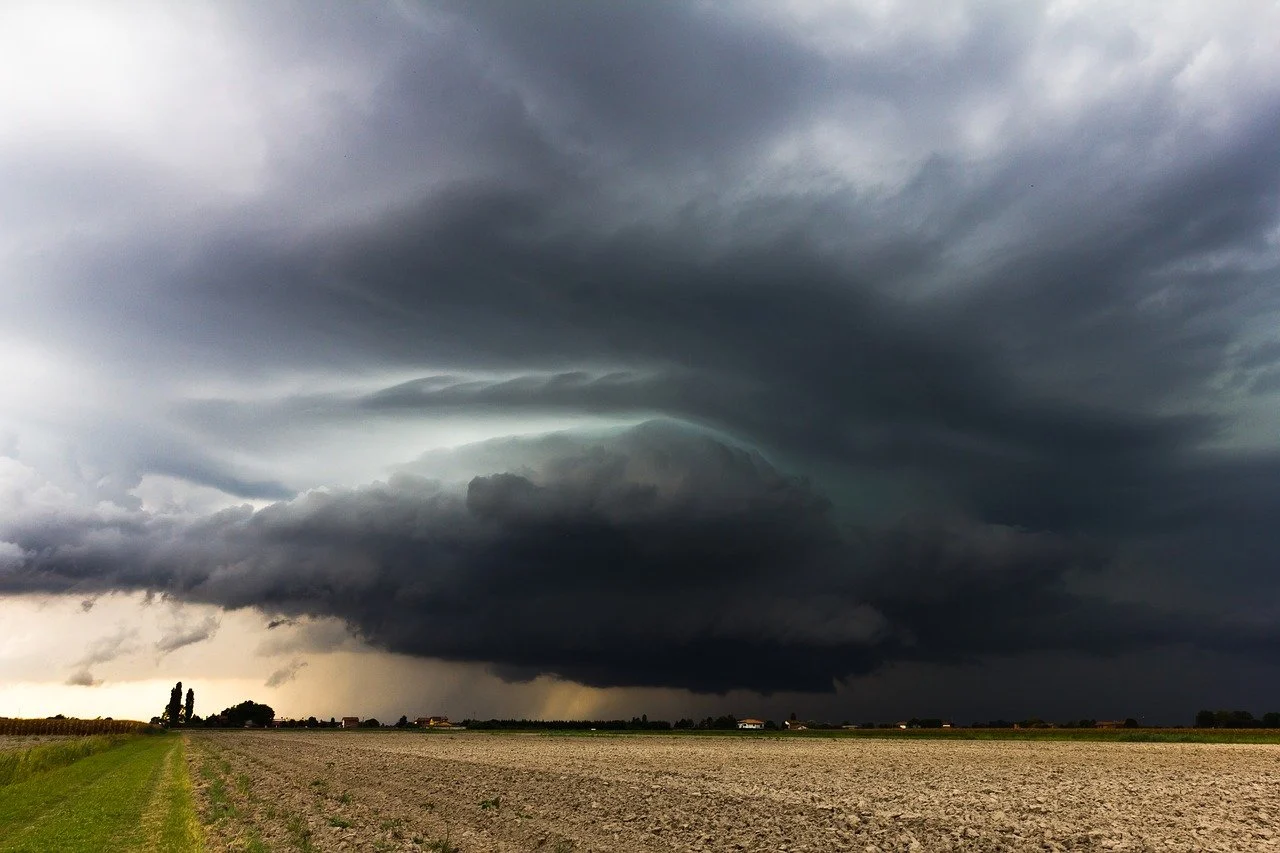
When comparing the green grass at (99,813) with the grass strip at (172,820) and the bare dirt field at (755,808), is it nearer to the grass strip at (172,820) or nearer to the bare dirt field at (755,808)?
the grass strip at (172,820)

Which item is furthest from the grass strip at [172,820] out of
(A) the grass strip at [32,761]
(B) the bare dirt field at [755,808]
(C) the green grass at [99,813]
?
(A) the grass strip at [32,761]

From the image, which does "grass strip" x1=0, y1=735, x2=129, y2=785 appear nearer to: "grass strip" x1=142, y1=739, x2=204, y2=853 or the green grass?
the green grass

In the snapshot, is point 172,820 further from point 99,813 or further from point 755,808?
point 755,808

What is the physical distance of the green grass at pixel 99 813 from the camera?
122 ft

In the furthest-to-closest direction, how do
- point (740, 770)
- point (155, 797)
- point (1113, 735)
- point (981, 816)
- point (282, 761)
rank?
point (1113, 735) → point (282, 761) → point (740, 770) → point (155, 797) → point (981, 816)

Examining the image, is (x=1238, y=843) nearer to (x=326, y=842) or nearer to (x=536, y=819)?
(x=536, y=819)

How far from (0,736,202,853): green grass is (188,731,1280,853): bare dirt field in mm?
2051

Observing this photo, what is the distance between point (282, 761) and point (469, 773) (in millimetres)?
35767

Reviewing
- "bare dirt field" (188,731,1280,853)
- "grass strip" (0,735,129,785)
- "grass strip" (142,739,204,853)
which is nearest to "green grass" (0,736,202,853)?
"grass strip" (142,739,204,853)

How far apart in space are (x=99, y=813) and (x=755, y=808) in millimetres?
36141

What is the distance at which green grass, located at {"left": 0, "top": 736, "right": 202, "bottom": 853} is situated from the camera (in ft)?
122

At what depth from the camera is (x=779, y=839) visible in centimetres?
3612

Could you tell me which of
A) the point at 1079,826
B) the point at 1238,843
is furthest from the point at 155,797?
the point at 1238,843

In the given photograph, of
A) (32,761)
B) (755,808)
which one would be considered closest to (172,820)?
(755,808)
